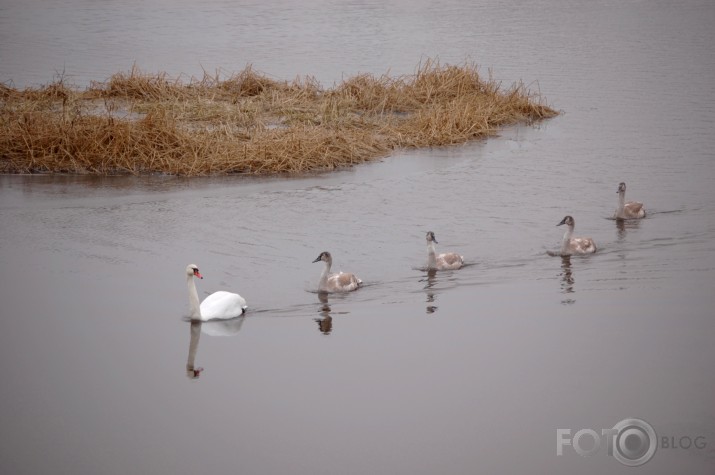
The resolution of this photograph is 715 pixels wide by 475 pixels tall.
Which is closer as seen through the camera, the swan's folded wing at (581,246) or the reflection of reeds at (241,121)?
the swan's folded wing at (581,246)

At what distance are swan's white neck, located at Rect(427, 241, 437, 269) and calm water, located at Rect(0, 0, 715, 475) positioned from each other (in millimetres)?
271

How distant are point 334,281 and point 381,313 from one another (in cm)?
95

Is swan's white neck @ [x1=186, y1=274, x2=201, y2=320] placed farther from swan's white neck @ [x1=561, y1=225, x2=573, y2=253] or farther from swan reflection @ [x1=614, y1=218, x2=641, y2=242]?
swan reflection @ [x1=614, y1=218, x2=641, y2=242]

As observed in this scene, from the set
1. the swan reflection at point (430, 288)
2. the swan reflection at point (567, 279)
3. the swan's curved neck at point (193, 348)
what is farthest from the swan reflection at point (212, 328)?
the swan reflection at point (567, 279)

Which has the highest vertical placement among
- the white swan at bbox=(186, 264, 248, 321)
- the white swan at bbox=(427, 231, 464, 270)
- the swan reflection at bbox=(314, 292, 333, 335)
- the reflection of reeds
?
the reflection of reeds

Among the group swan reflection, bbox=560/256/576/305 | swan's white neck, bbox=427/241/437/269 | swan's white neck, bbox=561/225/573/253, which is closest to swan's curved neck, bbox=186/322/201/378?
swan's white neck, bbox=427/241/437/269

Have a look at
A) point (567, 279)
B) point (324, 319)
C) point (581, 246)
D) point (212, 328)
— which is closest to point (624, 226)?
point (581, 246)

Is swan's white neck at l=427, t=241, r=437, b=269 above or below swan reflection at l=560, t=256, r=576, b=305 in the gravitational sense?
above

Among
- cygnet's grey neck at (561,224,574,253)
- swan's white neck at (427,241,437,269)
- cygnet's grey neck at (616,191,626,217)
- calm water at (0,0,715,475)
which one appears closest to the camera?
calm water at (0,0,715,475)

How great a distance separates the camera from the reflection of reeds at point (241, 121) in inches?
712

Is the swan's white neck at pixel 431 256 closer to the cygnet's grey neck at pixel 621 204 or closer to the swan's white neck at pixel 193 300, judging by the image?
the swan's white neck at pixel 193 300

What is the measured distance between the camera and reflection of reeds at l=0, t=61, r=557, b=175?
18.1m

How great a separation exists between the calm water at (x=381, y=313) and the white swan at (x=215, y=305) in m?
0.15

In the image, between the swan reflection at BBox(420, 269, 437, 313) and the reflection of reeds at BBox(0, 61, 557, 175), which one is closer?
the swan reflection at BBox(420, 269, 437, 313)
